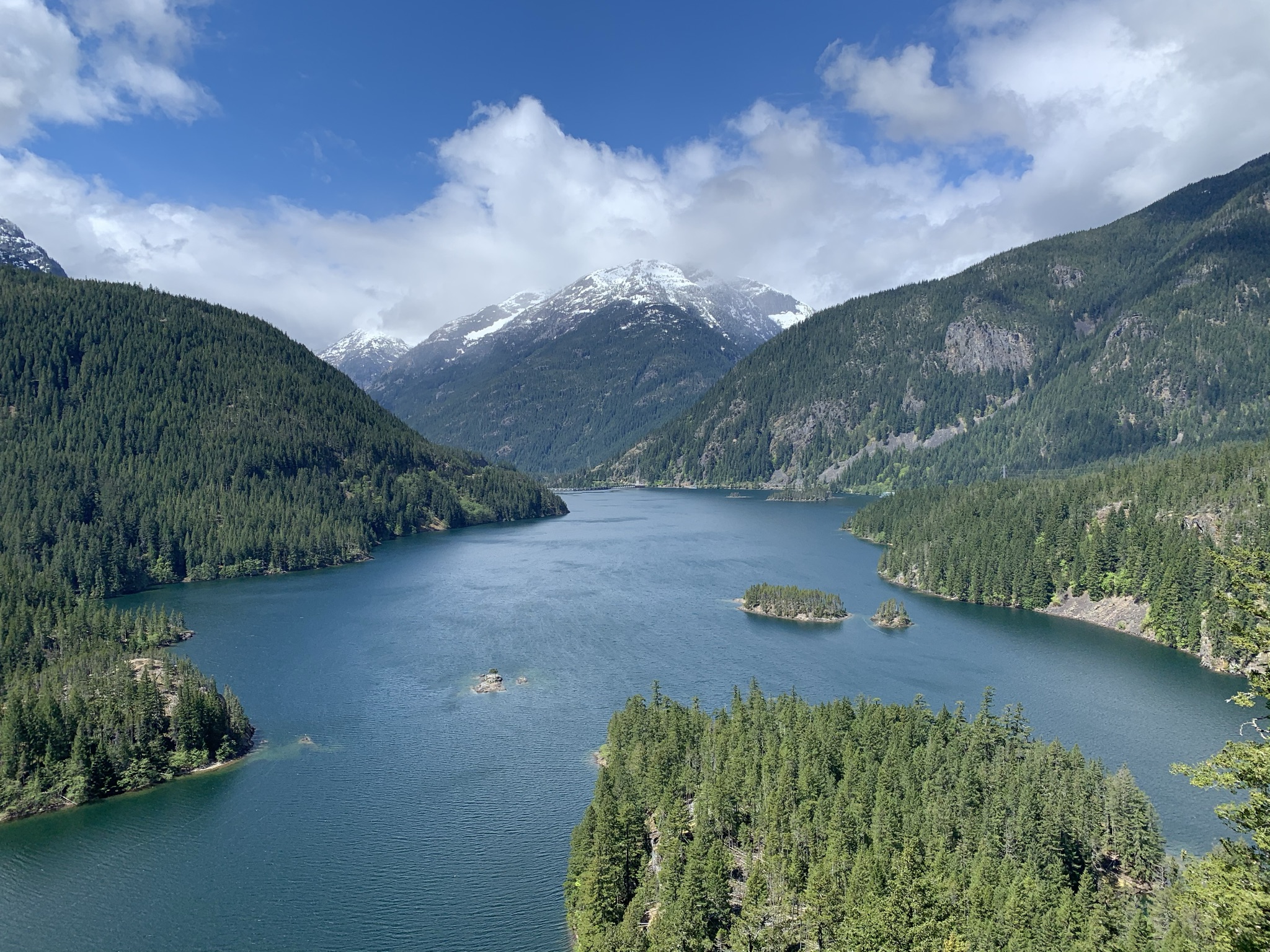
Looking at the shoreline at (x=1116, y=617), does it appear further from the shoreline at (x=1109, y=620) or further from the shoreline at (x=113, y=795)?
the shoreline at (x=113, y=795)

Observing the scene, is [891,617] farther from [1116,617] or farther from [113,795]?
[113,795]

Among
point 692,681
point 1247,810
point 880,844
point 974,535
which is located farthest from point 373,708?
point 974,535

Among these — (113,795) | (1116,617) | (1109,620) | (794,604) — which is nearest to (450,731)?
(113,795)

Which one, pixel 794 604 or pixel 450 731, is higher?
pixel 794 604

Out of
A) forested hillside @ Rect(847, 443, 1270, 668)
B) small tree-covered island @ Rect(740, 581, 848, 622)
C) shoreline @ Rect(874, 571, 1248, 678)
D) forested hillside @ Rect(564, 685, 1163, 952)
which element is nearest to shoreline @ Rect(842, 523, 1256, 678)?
shoreline @ Rect(874, 571, 1248, 678)

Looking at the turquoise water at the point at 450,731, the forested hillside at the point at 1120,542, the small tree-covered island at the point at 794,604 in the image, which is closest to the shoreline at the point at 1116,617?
the forested hillside at the point at 1120,542

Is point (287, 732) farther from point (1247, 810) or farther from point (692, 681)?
point (1247, 810)

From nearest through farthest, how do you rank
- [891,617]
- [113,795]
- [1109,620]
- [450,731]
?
[113,795] → [450,731] → [1109,620] → [891,617]
